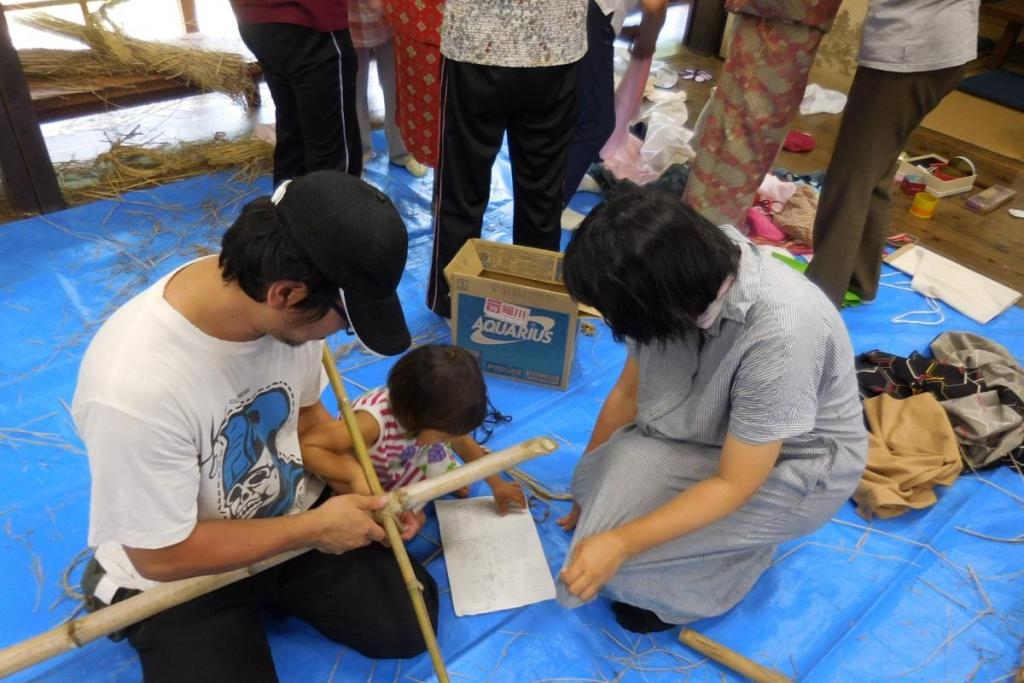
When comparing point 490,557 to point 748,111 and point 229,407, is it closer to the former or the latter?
point 229,407

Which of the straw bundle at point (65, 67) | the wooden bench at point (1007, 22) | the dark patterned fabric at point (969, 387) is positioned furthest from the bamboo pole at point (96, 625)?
the wooden bench at point (1007, 22)

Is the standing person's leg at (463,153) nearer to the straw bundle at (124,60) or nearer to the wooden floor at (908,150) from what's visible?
the straw bundle at (124,60)

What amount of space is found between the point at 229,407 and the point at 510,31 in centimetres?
121

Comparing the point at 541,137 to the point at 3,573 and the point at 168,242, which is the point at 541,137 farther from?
the point at 3,573

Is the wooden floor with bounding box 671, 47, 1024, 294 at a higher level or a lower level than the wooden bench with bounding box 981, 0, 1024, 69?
lower

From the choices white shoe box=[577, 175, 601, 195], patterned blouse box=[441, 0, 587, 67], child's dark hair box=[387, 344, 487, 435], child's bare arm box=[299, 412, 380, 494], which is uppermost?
patterned blouse box=[441, 0, 587, 67]

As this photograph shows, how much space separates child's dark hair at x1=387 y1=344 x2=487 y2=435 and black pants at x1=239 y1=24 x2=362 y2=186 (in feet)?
4.01

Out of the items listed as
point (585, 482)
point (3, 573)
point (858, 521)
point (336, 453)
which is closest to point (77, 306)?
point (3, 573)

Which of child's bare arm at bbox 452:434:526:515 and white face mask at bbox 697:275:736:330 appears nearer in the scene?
white face mask at bbox 697:275:736:330

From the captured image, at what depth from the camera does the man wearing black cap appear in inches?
35.5

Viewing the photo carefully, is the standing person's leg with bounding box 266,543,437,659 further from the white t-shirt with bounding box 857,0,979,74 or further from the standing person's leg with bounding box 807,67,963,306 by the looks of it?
the white t-shirt with bounding box 857,0,979,74

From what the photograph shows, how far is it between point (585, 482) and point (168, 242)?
1.84 m

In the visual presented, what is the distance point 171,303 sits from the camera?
3.23 feet

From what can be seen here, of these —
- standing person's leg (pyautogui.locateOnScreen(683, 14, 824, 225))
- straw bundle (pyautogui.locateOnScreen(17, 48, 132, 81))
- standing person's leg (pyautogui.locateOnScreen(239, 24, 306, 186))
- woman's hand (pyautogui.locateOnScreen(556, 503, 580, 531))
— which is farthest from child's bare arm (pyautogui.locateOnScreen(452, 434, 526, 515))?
straw bundle (pyautogui.locateOnScreen(17, 48, 132, 81))
